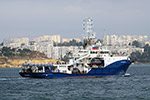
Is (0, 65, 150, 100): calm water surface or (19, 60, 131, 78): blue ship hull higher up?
(19, 60, 131, 78): blue ship hull

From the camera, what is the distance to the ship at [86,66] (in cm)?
8688

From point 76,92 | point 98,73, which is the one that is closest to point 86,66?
point 98,73

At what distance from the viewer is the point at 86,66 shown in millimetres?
87750

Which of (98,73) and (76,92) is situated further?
(98,73)

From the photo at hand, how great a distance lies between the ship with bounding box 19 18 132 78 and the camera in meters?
86.9

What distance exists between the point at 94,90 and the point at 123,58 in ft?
88.8

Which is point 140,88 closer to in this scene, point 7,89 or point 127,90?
point 127,90

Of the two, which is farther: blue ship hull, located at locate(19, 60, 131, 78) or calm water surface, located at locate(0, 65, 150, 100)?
blue ship hull, located at locate(19, 60, 131, 78)

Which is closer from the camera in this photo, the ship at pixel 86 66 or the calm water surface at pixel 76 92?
the calm water surface at pixel 76 92

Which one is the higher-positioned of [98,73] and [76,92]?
[98,73]

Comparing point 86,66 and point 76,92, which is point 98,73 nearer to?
point 86,66

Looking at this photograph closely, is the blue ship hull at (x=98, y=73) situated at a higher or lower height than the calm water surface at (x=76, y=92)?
higher

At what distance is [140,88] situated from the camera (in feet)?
224

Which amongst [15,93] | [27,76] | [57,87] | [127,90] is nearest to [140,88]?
[127,90]
